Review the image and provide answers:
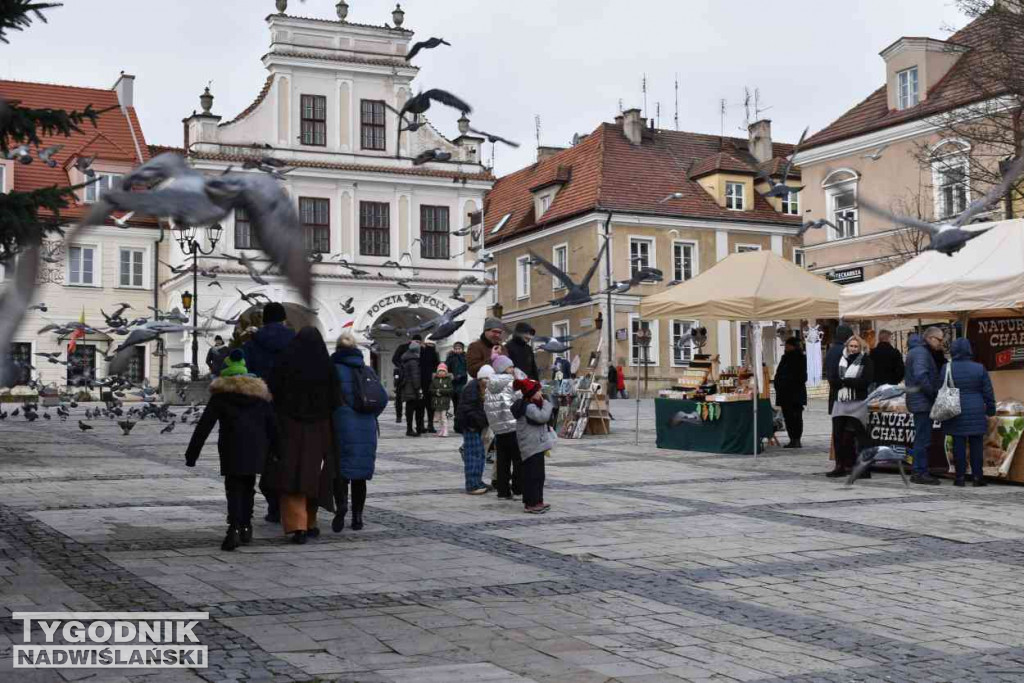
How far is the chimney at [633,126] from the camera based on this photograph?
54.2 m

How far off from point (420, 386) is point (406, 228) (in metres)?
25.0

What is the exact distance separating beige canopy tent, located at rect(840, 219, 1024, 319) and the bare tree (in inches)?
286

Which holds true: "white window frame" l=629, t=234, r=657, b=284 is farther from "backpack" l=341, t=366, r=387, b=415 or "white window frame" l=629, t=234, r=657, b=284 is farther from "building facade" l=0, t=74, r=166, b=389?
"backpack" l=341, t=366, r=387, b=415

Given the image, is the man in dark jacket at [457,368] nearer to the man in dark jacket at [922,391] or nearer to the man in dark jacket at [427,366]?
the man in dark jacket at [427,366]

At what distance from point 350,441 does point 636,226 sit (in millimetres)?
41372

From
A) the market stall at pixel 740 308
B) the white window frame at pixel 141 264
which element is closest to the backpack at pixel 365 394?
the market stall at pixel 740 308

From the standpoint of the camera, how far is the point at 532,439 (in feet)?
39.3

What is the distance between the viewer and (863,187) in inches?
1468

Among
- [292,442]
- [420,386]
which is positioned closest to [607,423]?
[420,386]

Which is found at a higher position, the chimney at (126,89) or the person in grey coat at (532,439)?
the chimney at (126,89)

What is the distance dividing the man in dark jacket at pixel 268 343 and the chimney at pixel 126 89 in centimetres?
4584

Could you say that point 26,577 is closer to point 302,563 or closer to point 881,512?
point 302,563

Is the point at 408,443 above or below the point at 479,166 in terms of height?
below

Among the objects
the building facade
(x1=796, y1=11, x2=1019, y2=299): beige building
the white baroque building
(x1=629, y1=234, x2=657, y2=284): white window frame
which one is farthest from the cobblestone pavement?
(x1=629, y1=234, x2=657, y2=284): white window frame
